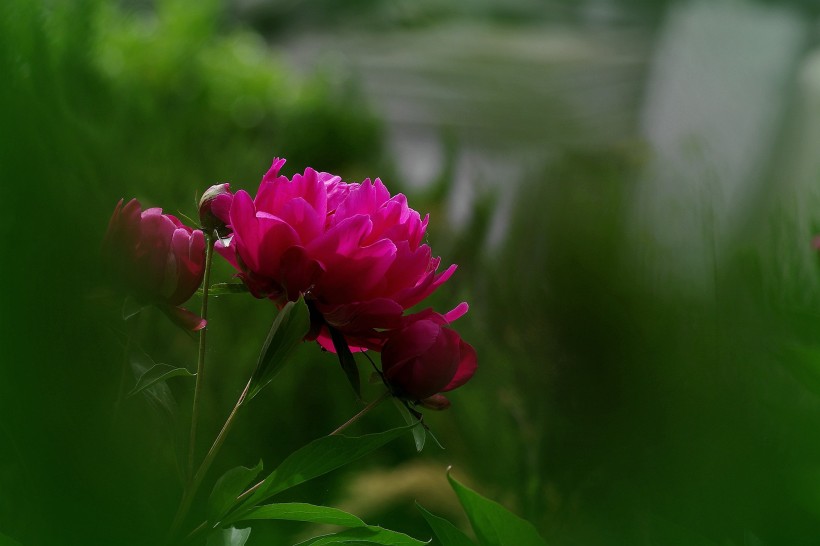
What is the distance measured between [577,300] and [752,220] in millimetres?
76

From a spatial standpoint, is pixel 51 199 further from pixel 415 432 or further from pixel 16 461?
pixel 415 432

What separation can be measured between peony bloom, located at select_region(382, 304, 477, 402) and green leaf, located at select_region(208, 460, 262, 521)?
0.11 feet

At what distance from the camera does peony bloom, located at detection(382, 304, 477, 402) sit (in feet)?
0.60

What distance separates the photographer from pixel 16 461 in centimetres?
9

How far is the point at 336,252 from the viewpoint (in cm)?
18

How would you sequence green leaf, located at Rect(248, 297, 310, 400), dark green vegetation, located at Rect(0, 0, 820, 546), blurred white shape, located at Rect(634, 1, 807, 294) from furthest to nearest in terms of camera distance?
blurred white shape, located at Rect(634, 1, 807, 294) < green leaf, located at Rect(248, 297, 310, 400) < dark green vegetation, located at Rect(0, 0, 820, 546)

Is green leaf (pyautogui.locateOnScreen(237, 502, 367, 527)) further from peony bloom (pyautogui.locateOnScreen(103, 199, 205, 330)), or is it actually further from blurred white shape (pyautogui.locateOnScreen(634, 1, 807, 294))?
blurred white shape (pyautogui.locateOnScreen(634, 1, 807, 294))

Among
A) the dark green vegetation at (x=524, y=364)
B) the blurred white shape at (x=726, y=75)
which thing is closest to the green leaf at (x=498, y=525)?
the dark green vegetation at (x=524, y=364)

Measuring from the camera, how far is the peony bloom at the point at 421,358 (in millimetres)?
183

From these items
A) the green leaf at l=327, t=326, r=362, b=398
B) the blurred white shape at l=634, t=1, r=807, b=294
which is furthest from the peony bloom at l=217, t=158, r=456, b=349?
the blurred white shape at l=634, t=1, r=807, b=294

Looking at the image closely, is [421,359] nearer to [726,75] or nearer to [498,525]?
[498,525]

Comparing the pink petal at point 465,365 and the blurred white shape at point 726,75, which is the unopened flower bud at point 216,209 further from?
the blurred white shape at point 726,75

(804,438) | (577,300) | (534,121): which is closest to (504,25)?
(534,121)

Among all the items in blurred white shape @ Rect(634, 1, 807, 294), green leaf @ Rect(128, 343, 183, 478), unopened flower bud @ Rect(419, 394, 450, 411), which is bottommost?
blurred white shape @ Rect(634, 1, 807, 294)
